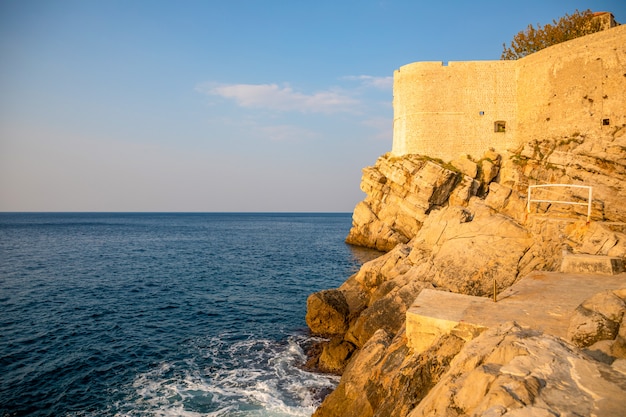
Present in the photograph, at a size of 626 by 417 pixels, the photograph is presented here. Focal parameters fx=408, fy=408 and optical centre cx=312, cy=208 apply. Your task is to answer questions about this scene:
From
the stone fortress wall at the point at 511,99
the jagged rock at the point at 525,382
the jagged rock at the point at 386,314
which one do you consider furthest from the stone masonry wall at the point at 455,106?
the jagged rock at the point at 525,382

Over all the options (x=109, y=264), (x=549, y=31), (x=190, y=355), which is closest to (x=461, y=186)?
(x=549, y=31)

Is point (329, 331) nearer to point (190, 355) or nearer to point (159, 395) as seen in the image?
point (190, 355)

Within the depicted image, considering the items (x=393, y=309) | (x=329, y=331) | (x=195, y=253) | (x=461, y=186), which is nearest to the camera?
(x=393, y=309)

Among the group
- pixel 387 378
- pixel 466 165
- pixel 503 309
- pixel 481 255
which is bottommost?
pixel 387 378

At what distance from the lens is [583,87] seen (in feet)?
88.6

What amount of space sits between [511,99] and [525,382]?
34352 mm

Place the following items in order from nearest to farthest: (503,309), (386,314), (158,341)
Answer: (503,309) < (386,314) < (158,341)

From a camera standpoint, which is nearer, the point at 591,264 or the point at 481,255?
the point at 591,264

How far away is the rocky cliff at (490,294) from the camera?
5426 mm

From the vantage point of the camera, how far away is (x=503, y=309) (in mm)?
9453

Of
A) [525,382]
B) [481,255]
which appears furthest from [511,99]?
[525,382]

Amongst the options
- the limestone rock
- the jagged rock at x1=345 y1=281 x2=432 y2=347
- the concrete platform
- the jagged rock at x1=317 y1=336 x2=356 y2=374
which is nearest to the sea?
the jagged rock at x1=317 y1=336 x2=356 y2=374

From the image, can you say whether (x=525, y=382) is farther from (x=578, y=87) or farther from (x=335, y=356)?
(x=578, y=87)

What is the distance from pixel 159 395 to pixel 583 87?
99.1ft
